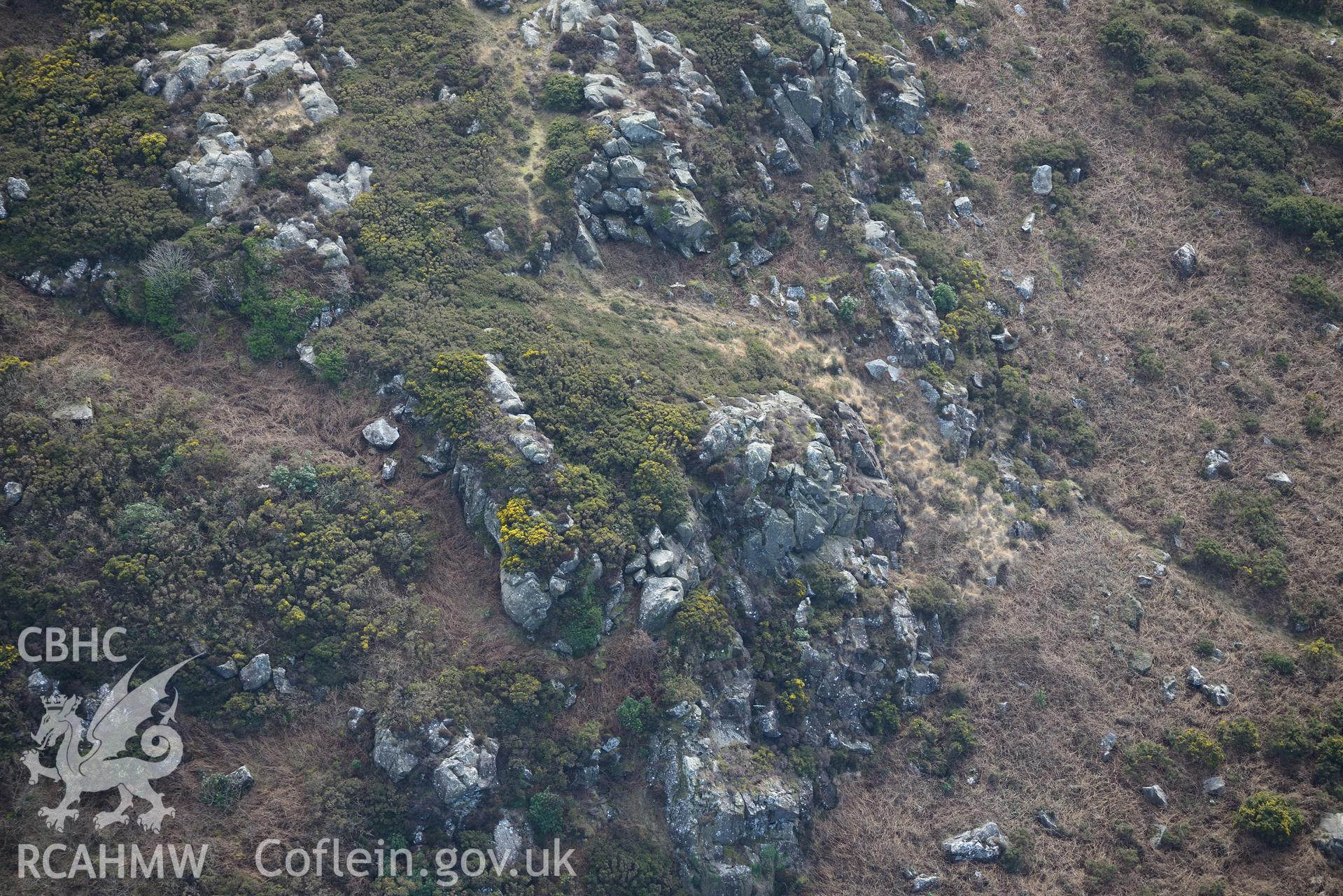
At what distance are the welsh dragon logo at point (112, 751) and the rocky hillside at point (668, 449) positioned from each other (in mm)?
652

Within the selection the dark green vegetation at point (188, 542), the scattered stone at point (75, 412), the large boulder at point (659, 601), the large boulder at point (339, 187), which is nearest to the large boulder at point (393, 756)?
the dark green vegetation at point (188, 542)

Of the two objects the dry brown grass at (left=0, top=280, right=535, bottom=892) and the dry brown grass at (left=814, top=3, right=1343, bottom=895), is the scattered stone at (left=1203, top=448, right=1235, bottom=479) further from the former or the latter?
the dry brown grass at (left=0, top=280, right=535, bottom=892)

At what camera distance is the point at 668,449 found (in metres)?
41.7

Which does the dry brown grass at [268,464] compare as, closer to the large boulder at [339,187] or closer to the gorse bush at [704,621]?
the gorse bush at [704,621]

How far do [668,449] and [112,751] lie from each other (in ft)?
85.5

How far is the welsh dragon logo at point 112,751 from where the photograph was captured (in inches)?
1287

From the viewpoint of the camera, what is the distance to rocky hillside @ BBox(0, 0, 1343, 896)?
36406 mm

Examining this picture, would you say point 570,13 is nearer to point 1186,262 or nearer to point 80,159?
point 80,159

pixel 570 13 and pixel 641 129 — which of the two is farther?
pixel 570 13

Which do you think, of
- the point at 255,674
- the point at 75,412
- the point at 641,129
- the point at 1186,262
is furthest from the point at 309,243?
the point at 1186,262

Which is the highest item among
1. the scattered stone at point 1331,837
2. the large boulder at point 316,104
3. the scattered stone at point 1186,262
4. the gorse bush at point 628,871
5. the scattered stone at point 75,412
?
the large boulder at point 316,104

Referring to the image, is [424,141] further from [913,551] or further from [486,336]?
[913,551]

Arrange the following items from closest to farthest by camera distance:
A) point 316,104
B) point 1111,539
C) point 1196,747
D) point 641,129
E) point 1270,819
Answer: point 1270,819 → point 1196,747 → point 316,104 → point 1111,539 → point 641,129

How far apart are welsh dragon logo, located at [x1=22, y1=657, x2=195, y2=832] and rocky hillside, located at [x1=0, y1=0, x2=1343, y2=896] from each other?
652 mm
